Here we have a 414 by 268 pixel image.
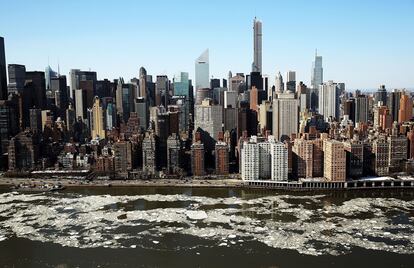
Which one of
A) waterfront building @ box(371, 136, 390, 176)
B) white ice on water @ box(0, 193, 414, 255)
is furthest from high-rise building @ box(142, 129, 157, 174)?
waterfront building @ box(371, 136, 390, 176)

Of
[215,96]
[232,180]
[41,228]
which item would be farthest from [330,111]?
[41,228]

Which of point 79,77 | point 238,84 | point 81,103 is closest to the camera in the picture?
point 81,103

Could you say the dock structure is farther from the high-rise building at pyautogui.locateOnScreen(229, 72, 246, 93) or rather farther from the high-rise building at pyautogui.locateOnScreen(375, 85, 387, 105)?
the high-rise building at pyautogui.locateOnScreen(229, 72, 246, 93)

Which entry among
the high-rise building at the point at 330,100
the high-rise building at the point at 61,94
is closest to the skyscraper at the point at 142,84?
the high-rise building at the point at 61,94

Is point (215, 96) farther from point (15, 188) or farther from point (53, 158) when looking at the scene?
point (15, 188)

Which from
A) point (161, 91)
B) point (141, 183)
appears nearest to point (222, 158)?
point (141, 183)

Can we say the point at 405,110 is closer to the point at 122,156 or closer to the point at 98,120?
the point at 98,120
